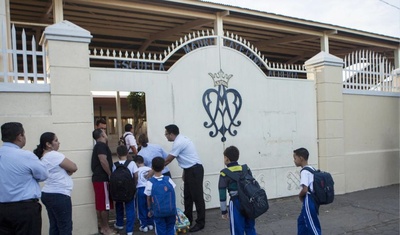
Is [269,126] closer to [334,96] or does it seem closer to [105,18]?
[334,96]

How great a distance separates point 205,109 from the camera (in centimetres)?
639

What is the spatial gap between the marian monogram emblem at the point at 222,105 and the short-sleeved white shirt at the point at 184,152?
42.1 inches

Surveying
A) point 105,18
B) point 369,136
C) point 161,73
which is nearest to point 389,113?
point 369,136

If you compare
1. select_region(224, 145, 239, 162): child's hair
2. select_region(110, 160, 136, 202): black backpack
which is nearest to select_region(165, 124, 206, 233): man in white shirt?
select_region(110, 160, 136, 202): black backpack

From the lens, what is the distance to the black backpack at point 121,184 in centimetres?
484

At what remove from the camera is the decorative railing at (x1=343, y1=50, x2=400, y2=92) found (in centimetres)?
825

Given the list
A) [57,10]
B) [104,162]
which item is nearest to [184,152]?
[104,162]

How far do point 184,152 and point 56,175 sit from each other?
2001 mm

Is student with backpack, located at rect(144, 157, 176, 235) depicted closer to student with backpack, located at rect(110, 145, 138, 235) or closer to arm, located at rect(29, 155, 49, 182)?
→ student with backpack, located at rect(110, 145, 138, 235)

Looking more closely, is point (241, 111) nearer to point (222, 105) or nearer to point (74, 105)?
point (222, 105)

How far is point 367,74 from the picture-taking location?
28.0 ft

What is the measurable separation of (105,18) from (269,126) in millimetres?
4192

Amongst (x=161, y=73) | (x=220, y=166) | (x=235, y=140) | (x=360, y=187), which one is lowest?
(x=360, y=187)

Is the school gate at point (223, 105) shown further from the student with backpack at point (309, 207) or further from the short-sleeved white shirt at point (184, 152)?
the student with backpack at point (309, 207)
